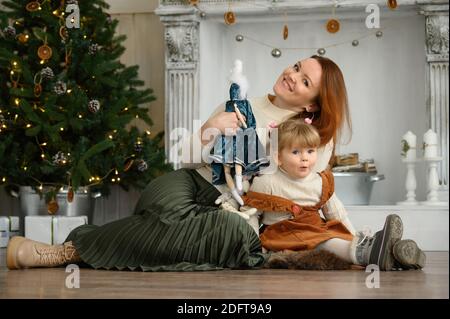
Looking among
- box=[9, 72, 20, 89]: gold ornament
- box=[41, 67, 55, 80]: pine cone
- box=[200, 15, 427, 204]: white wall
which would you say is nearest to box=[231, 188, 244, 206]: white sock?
box=[41, 67, 55, 80]: pine cone

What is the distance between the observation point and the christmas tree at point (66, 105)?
4.14m

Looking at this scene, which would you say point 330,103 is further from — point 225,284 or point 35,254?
point 35,254

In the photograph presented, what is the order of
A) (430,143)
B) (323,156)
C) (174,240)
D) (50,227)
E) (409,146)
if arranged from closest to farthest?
(174,240) < (323,156) < (50,227) < (430,143) < (409,146)

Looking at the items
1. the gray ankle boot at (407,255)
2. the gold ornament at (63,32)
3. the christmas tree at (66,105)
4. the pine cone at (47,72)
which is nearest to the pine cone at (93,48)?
the christmas tree at (66,105)

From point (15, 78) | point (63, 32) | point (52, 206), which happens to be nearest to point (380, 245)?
point (52, 206)

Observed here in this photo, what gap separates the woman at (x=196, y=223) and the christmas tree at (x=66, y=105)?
4.96ft

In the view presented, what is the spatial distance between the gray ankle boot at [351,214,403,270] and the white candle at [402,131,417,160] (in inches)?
80.3

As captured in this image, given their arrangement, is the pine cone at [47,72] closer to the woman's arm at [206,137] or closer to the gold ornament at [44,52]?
the gold ornament at [44,52]

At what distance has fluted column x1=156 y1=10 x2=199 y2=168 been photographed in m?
4.54

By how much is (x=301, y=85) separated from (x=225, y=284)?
0.86m

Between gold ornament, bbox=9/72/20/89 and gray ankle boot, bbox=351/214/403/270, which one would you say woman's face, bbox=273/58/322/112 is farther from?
gold ornament, bbox=9/72/20/89

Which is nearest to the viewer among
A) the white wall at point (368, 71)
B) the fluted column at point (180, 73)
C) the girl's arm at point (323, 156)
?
the girl's arm at point (323, 156)

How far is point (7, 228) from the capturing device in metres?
4.30

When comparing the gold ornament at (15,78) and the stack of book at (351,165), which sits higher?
the gold ornament at (15,78)
